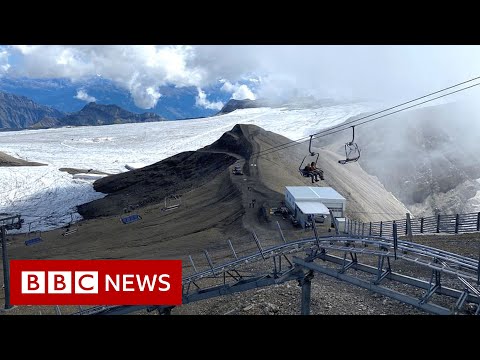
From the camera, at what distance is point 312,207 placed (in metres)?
28.0

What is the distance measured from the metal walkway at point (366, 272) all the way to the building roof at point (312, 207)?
35.3ft

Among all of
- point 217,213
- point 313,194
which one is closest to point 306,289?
point 313,194

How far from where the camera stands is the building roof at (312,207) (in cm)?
2721

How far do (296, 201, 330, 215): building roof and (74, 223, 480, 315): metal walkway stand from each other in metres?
10.7

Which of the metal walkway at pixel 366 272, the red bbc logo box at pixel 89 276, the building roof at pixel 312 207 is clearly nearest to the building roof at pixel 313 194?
the building roof at pixel 312 207

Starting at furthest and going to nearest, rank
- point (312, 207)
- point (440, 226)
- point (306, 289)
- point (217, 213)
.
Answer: point (217, 213) → point (312, 207) → point (440, 226) → point (306, 289)

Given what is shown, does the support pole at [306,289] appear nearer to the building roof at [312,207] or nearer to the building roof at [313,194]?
the building roof at [312,207]

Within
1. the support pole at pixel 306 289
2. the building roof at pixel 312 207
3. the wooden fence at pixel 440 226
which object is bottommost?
the support pole at pixel 306 289

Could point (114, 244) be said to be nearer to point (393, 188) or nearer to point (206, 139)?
point (393, 188)

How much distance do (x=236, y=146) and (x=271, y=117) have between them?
264 ft

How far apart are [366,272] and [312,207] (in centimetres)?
1562

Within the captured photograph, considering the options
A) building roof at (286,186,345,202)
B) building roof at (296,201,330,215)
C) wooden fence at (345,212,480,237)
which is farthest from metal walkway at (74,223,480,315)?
building roof at (286,186,345,202)

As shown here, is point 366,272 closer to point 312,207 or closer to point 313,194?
point 312,207
